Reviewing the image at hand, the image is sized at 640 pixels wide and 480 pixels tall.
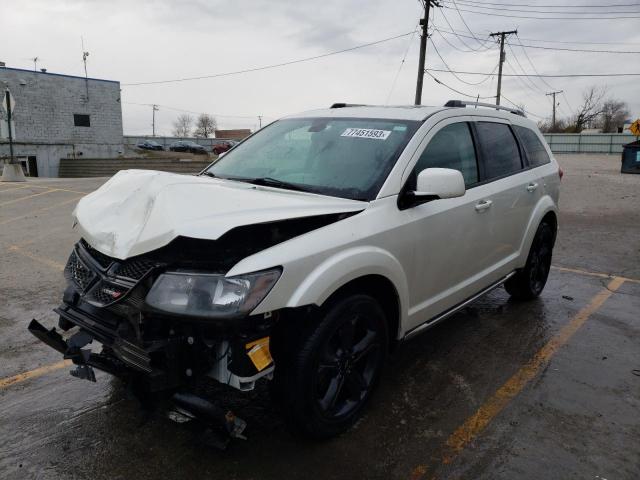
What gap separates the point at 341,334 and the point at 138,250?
3.72ft

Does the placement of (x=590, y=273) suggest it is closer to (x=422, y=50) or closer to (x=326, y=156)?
(x=326, y=156)

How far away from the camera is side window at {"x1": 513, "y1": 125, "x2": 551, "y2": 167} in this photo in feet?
16.3

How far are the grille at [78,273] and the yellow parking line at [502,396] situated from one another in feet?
6.51

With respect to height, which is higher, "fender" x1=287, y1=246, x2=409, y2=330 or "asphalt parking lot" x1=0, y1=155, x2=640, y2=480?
"fender" x1=287, y1=246, x2=409, y2=330

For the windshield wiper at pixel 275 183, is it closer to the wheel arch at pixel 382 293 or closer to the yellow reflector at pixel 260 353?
the wheel arch at pixel 382 293

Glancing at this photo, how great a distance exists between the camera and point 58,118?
3962cm

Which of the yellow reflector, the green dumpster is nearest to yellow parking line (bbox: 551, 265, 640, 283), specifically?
the yellow reflector

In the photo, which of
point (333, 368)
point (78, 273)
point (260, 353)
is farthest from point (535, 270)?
point (78, 273)

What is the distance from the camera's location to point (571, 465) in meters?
2.71

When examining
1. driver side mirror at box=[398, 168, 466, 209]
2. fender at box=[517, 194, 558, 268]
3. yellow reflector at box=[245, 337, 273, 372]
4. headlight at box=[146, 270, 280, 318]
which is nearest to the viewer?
headlight at box=[146, 270, 280, 318]

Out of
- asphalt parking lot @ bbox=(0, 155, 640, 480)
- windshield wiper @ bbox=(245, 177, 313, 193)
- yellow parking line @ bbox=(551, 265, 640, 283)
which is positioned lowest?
asphalt parking lot @ bbox=(0, 155, 640, 480)

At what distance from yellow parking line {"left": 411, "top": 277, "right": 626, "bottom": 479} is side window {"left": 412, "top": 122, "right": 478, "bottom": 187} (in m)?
1.46

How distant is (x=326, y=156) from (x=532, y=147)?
2.67 metres

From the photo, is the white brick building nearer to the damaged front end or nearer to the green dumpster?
the green dumpster
